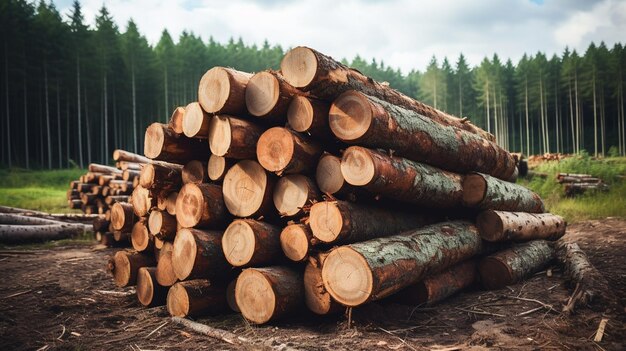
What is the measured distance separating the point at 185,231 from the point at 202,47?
44.8 m

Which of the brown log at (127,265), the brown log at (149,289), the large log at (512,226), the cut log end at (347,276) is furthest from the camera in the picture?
the large log at (512,226)

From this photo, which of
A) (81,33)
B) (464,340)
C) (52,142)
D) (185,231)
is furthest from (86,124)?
(464,340)

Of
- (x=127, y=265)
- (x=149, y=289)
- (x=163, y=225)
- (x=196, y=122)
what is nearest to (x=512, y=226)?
(x=196, y=122)

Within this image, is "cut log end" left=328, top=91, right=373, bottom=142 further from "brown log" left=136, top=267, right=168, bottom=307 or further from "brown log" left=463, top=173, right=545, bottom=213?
"brown log" left=136, top=267, right=168, bottom=307

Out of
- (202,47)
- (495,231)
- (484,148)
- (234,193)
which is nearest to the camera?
(234,193)

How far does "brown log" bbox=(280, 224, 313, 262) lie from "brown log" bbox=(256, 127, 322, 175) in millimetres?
573

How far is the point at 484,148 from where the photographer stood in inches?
235

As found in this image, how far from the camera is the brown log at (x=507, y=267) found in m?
5.11

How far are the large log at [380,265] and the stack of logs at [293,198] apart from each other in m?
0.01

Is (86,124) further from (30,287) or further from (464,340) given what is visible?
(464,340)

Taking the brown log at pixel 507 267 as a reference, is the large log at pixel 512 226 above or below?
above

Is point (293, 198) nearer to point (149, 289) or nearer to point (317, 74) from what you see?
point (317, 74)

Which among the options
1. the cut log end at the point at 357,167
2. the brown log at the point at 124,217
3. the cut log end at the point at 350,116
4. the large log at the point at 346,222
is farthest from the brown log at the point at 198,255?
the brown log at the point at 124,217

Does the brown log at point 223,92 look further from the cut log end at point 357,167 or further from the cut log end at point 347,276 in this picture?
the cut log end at point 347,276
